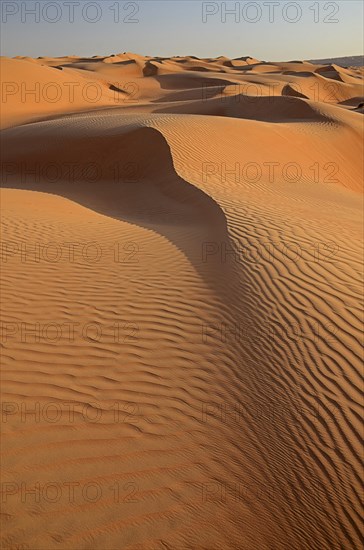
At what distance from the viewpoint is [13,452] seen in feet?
11.2

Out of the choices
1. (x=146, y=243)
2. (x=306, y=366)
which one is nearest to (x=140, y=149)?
(x=146, y=243)

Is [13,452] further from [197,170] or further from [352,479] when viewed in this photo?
[197,170]

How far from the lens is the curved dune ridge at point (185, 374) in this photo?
317 cm

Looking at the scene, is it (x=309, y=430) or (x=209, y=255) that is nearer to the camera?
(x=309, y=430)

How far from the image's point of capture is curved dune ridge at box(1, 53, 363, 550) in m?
3.17

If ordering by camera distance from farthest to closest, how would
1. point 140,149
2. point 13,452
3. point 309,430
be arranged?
point 140,149 → point 309,430 → point 13,452

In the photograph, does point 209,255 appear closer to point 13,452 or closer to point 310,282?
point 310,282

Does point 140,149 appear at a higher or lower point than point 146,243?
higher

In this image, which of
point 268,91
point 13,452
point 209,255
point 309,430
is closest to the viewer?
point 13,452

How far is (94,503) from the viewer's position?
10.3 feet

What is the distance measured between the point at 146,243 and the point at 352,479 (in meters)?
4.87

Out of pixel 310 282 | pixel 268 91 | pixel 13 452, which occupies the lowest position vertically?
pixel 13 452

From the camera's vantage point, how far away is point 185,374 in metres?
4.30

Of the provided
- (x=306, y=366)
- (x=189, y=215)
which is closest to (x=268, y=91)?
(x=189, y=215)
